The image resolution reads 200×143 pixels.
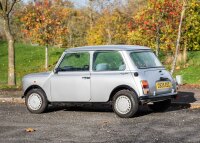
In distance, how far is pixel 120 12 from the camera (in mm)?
45750

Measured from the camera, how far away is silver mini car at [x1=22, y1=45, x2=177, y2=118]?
11461 mm

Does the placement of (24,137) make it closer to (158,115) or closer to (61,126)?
(61,126)

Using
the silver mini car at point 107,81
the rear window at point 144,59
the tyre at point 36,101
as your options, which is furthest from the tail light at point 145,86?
the tyre at point 36,101

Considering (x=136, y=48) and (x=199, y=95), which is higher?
(x=136, y=48)

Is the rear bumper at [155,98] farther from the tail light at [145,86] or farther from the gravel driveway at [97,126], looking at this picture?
the gravel driveway at [97,126]

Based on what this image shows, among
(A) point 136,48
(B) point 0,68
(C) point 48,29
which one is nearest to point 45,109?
(A) point 136,48

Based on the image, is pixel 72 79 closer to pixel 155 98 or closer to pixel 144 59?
pixel 144 59

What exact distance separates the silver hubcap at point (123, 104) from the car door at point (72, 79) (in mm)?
880

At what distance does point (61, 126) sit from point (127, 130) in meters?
1.55

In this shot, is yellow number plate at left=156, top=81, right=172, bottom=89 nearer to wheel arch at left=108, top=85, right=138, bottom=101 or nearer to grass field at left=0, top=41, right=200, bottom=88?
wheel arch at left=108, top=85, right=138, bottom=101

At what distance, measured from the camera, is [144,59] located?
12141mm

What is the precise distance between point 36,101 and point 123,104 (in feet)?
8.50

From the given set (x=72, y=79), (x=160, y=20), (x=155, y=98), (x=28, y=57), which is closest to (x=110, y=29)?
(x=28, y=57)

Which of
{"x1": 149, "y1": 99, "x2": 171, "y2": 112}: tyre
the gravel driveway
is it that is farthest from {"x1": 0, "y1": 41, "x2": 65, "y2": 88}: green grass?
{"x1": 149, "y1": 99, "x2": 171, "y2": 112}: tyre
